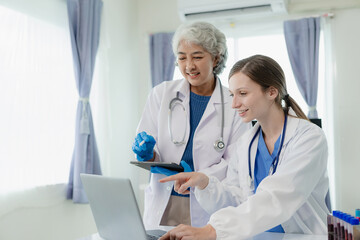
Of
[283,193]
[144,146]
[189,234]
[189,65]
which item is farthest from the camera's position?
[189,65]

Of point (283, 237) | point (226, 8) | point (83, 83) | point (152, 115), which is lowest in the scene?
point (283, 237)

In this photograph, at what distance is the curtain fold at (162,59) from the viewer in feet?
12.7

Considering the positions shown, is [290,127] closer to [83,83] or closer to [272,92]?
[272,92]

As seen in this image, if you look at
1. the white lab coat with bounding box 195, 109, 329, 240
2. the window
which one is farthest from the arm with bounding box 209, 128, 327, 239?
the window

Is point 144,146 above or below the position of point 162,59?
below

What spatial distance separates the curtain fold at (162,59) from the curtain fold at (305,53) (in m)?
1.05

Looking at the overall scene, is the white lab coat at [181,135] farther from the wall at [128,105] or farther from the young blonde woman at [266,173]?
the wall at [128,105]

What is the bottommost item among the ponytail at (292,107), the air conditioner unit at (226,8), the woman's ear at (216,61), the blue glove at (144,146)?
the blue glove at (144,146)

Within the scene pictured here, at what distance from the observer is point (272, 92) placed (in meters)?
1.40

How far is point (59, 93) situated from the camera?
2875 mm

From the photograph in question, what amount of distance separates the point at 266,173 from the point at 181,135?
485 millimetres

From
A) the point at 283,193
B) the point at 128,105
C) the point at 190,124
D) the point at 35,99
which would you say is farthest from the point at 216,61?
Result: the point at 128,105

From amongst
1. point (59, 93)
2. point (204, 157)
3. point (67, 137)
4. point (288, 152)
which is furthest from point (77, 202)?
point (288, 152)

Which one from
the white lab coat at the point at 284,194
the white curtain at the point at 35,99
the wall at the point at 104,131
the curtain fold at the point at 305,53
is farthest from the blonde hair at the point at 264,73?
the curtain fold at the point at 305,53
